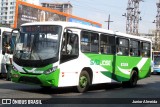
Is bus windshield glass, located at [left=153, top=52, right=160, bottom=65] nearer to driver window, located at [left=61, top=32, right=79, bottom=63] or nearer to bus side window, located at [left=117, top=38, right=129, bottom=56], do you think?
bus side window, located at [left=117, top=38, right=129, bottom=56]

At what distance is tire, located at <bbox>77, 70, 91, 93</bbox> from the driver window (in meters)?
0.94

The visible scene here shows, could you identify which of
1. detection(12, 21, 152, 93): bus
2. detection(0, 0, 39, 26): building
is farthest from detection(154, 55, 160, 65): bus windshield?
detection(0, 0, 39, 26): building

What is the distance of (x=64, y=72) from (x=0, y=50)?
25.9 ft

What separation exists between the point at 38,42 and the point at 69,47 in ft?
3.75

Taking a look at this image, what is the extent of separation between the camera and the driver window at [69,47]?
13039mm

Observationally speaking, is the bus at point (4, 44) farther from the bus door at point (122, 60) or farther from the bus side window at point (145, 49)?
the bus side window at point (145, 49)

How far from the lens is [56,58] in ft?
41.7

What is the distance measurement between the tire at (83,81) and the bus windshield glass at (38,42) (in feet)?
6.22

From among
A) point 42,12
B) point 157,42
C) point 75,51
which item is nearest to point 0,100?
point 75,51

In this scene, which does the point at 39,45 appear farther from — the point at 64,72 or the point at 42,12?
the point at 42,12

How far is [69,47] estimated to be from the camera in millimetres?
13328

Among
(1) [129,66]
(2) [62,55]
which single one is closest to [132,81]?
(1) [129,66]

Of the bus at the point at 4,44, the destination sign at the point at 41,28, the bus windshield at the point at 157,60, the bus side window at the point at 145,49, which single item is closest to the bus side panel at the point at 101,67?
the destination sign at the point at 41,28

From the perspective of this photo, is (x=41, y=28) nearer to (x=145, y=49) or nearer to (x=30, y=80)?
(x=30, y=80)
